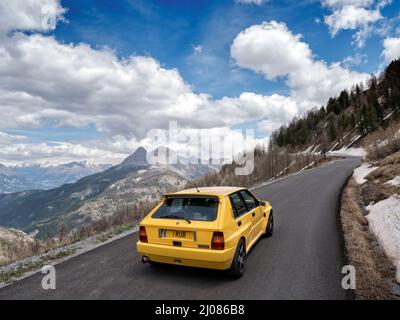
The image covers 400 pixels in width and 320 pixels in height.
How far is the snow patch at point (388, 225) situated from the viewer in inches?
217

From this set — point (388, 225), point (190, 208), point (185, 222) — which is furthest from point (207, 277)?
point (388, 225)

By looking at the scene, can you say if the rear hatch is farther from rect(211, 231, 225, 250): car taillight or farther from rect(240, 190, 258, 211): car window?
rect(240, 190, 258, 211): car window

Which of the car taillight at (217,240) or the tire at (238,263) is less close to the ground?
the car taillight at (217,240)

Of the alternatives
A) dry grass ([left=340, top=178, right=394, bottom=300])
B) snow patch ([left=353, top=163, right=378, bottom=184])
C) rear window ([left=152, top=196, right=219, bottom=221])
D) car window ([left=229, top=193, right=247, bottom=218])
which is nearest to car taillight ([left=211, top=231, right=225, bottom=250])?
rear window ([left=152, top=196, right=219, bottom=221])

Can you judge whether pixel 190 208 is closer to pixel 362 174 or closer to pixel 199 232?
pixel 199 232

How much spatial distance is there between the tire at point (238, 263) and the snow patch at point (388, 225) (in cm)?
252

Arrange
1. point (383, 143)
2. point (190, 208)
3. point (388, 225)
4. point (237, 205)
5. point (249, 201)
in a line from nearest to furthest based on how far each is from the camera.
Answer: point (190, 208) < point (237, 205) < point (249, 201) < point (388, 225) < point (383, 143)

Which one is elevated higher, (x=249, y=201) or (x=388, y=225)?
(x=249, y=201)

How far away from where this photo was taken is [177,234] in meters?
4.93

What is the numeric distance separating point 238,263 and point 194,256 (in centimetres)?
84

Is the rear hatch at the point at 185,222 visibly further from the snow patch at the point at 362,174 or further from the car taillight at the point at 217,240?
the snow patch at the point at 362,174

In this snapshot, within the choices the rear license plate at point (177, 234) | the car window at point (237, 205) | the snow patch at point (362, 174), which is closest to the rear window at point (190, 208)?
the rear license plate at point (177, 234)

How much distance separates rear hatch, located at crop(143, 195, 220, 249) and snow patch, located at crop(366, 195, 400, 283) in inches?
127
